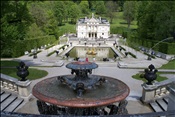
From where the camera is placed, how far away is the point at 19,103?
11758 mm

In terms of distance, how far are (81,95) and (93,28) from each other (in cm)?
7728

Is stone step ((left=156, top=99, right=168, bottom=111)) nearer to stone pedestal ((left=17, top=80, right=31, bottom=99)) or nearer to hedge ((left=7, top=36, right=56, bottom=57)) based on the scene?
stone pedestal ((left=17, top=80, right=31, bottom=99))

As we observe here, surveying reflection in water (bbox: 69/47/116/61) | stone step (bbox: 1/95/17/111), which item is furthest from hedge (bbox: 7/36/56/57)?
stone step (bbox: 1/95/17/111)

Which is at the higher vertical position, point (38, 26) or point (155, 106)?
point (38, 26)

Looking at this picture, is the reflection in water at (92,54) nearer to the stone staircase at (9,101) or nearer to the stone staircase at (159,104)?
the stone staircase at (159,104)

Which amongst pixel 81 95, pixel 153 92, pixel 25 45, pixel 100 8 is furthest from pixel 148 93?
pixel 100 8

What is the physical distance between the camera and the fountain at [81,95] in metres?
6.08

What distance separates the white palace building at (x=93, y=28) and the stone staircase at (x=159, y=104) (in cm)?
7145

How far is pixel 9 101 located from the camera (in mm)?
11711

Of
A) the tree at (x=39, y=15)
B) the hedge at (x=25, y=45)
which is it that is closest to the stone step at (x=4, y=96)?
the hedge at (x=25, y=45)

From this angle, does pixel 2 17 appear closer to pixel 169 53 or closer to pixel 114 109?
pixel 114 109

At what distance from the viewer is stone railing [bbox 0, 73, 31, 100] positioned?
12297mm

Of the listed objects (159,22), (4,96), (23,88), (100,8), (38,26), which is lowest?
(4,96)

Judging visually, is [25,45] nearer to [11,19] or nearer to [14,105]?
[11,19]
